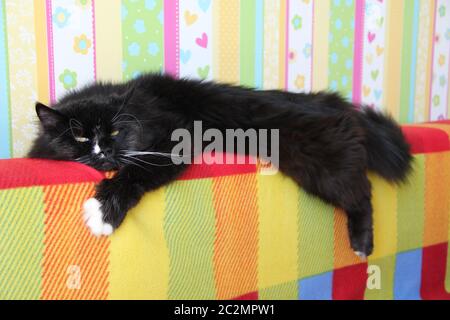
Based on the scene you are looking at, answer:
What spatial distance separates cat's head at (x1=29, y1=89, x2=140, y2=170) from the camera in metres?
1.11

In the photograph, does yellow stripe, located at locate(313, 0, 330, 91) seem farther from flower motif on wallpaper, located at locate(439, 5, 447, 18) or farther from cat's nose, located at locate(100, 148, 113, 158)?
cat's nose, located at locate(100, 148, 113, 158)

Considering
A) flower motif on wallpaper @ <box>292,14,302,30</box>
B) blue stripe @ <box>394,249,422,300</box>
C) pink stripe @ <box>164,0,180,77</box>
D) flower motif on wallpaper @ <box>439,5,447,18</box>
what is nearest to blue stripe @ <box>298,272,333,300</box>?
blue stripe @ <box>394,249,422,300</box>

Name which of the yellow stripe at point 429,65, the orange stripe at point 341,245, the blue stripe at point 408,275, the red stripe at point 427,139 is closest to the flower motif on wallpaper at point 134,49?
the orange stripe at point 341,245

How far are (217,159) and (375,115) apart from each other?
658 mm

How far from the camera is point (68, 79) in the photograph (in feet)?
4.78

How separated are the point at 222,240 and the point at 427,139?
913 millimetres

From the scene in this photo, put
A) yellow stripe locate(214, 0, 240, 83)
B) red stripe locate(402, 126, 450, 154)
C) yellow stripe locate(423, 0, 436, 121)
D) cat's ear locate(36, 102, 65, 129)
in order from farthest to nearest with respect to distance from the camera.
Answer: yellow stripe locate(423, 0, 436, 121) → yellow stripe locate(214, 0, 240, 83) → red stripe locate(402, 126, 450, 154) → cat's ear locate(36, 102, 65, 129)

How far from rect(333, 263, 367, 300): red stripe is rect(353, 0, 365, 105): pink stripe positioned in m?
0.92

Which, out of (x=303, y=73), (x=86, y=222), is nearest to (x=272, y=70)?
(x=303, y=73)

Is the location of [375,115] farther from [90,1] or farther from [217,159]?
[90,1]

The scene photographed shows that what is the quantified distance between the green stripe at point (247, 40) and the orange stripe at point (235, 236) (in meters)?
0.73

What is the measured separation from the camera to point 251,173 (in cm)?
117

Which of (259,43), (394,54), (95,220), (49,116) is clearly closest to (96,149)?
(49,116)

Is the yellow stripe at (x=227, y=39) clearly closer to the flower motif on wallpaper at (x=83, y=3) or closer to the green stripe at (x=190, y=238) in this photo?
the flower motif on wallpaper at (x=83, y=3)
